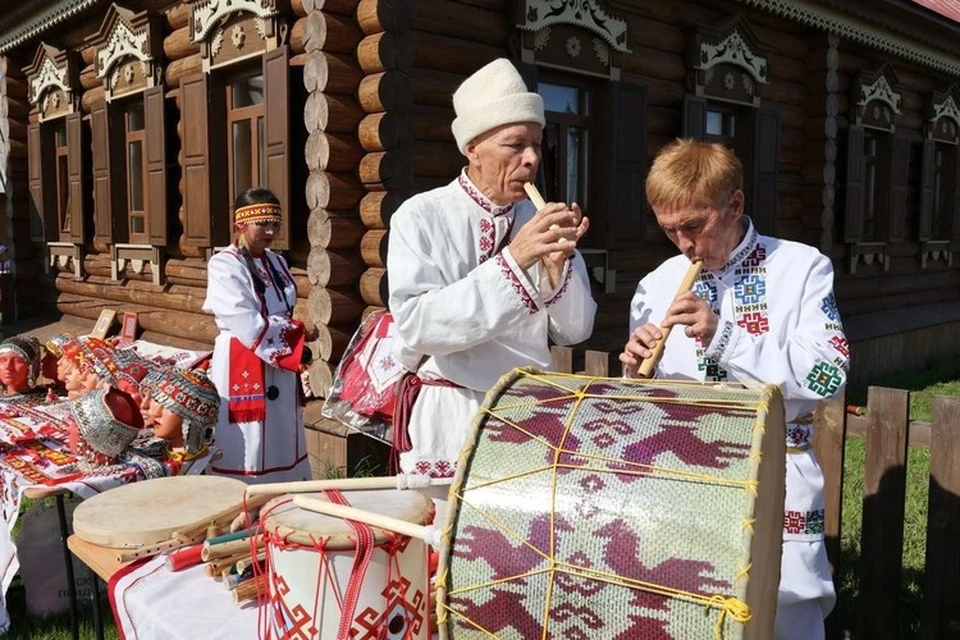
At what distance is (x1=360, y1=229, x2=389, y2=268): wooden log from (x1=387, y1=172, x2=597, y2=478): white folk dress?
9.54 ft

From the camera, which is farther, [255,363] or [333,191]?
[333,191]

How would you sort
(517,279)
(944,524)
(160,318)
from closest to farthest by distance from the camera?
1. (517,279)
2. (944,524)
3. (160,318)

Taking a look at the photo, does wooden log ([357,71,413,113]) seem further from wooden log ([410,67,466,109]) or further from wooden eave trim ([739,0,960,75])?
wooden eave trim ([739,0,960,75])

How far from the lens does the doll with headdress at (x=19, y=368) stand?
463cm

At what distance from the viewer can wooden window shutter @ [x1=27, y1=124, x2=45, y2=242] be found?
9.43m

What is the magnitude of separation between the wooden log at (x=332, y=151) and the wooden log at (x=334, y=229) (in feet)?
0.91

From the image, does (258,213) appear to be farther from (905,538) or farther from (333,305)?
(905,538)

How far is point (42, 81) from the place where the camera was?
361 inches

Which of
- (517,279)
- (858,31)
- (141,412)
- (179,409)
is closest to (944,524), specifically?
(517,279)

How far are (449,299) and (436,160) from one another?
364 centimetres

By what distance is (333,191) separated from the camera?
16.4ft

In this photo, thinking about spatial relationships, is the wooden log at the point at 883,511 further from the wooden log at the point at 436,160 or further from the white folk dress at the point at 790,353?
the wooden log at the point at 436,160

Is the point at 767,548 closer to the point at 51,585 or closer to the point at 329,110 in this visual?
the point at 51,585

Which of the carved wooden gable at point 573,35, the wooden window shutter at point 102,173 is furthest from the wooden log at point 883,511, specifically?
the wooden window shutter at point 102,173
